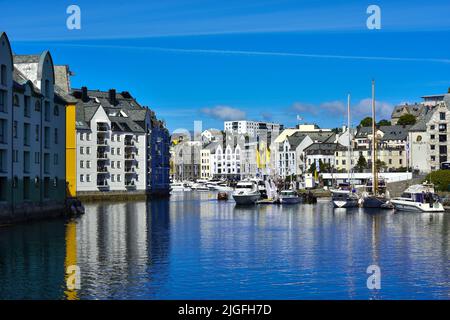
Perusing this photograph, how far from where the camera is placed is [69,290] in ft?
127

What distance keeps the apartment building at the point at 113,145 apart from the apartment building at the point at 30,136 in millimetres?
52085

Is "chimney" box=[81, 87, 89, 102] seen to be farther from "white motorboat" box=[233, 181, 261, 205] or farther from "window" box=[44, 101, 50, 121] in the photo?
"window" box=[44, 101, 50, 121]

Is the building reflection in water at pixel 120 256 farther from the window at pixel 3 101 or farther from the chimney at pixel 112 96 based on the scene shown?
the chimney at pixel 112 96

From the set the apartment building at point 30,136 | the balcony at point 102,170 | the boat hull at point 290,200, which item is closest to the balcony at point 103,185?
the balcony at point 102,170

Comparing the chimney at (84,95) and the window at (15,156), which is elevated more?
the chimney at (84,95)

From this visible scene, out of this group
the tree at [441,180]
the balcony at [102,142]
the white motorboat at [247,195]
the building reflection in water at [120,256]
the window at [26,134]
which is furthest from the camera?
the balcony at [102,142]

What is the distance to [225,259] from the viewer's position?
51.3 meters

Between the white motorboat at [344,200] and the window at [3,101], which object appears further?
the white motorboat at [344,200]

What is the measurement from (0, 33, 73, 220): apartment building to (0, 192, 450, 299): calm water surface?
3.82 metres

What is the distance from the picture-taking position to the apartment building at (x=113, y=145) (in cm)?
15438

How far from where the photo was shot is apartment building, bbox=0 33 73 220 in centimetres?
7669

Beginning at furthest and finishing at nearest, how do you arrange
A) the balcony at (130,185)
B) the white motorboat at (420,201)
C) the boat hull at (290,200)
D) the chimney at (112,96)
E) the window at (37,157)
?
the chimney at (112,96) < the balcony at (130,185) < the boat hull at (290,200) < the white motorboat at (420,201) < the window at (37,157)

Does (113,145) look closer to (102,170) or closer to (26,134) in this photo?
(102,170)
